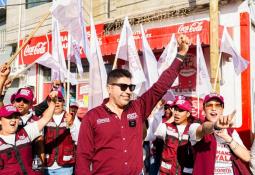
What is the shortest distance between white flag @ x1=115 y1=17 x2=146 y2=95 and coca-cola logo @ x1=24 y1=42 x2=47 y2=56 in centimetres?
600

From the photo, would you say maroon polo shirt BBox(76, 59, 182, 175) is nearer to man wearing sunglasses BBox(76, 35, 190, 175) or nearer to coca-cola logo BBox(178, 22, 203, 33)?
man wearing sunglasses BBox(76, 35, 190, 175)

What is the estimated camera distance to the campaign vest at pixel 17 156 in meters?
4.39

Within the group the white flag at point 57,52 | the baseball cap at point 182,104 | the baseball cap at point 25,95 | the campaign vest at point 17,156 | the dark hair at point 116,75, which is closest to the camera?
the dark hair at point 116,75

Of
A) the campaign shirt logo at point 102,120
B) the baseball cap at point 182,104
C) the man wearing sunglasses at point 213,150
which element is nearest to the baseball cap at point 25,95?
the campaign shirt logo at point 102,120

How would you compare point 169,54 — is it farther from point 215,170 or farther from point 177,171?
point 215,170

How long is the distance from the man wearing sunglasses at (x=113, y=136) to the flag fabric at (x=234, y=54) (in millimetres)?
5061

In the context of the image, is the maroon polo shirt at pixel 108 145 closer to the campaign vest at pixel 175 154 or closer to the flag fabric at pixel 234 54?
the campaign vest at pixel 175 154

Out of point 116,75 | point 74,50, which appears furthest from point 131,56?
point 116,75

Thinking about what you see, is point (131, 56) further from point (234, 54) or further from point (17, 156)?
point (17, 156)

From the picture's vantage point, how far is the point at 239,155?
4012 millimetres

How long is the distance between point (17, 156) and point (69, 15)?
341 cm

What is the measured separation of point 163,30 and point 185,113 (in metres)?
5.72

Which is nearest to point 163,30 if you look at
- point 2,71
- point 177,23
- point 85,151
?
point 177,23

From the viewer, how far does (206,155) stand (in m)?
4.27
